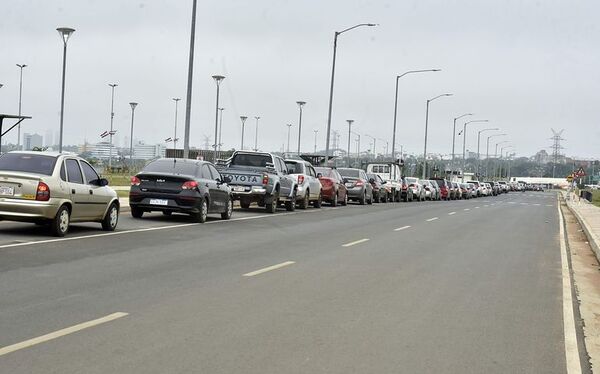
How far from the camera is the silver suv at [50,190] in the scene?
45.6 feet

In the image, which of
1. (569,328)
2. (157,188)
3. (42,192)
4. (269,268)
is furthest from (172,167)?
(569,328)

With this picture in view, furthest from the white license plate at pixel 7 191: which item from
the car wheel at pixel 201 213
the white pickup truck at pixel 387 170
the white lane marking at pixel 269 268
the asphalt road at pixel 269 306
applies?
the white pickup truck at pixel 387 170

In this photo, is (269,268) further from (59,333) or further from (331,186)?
(331,186)

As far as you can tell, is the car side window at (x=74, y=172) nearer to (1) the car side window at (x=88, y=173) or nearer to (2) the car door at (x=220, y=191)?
(1) the car side window at (x=88, y=173)

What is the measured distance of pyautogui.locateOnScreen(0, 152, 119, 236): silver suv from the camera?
548 inches

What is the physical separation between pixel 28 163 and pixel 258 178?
11573 mm

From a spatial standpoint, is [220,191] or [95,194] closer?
[95,194]

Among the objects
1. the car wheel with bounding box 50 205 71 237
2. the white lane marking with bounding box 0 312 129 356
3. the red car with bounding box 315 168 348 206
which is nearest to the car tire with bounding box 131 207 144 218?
the car wheel with bounding box 50 205 71 237

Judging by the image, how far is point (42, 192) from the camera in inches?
548

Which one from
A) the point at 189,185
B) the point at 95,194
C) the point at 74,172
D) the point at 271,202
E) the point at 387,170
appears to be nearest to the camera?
the point at 74,172

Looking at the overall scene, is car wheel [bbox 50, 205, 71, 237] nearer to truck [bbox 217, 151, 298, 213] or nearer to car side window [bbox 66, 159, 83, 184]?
car side window [bbox 66, 159, 83, 184]

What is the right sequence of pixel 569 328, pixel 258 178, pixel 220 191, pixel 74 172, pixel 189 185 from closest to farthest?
pixel 569 328, pixel 74 172, pixel 189 185, pixel 220 191, pixel 258 178

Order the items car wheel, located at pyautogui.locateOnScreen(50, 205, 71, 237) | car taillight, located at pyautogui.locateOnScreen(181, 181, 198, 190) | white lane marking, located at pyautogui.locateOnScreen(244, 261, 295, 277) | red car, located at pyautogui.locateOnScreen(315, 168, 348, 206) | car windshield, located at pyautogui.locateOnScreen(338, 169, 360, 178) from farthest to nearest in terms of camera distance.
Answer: car windshield, located at pyautogui.locateOnScreen(338, 169, 360, 178) < red car, located at pyautogui.locateOnScreen(315, 168, 348, 206) < car taillight, located at pyautogui.locateOnScreen(181, 181, 198, 190) < car wheel, located at pyautogui.locateOnScreen(50, 205, 71, 237) < white lane marking, located at pyautogui.locateOnScreen(244, 261, 295, 277)

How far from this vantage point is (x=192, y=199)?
19641 mm
